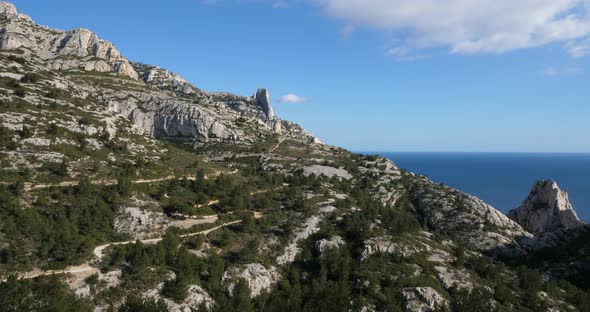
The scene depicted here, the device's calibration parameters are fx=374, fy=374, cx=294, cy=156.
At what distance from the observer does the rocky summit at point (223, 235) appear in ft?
152

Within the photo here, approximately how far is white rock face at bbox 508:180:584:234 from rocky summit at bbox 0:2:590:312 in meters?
0.57

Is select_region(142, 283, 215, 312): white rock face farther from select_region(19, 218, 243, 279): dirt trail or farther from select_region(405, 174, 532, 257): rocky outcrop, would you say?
select_region(405, 174, 532, 257): rocky outcrop

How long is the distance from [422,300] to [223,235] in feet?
104

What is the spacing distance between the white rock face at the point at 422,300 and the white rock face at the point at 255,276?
19435mm

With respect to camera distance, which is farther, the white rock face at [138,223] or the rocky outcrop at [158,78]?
the rocky outcrop at [158,78]

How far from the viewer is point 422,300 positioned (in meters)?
54.5

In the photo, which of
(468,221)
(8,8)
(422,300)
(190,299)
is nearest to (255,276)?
(190,299)

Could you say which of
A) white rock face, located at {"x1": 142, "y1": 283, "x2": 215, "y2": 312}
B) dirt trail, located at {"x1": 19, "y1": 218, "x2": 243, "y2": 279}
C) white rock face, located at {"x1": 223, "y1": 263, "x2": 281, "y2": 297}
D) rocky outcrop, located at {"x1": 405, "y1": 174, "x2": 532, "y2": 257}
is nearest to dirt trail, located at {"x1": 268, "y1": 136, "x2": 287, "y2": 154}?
rocky outcrop, located at {"x1": 405, "y1": 174, "x2": 532, "y2": 257}

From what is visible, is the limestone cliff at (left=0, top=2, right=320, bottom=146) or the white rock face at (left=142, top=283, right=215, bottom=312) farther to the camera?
the limestone cliff at (left=0, top=2, right=320, bottom=146)

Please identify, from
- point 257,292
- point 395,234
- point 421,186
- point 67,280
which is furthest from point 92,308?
point 421,186

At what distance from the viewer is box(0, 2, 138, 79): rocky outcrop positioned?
139100 millimetres

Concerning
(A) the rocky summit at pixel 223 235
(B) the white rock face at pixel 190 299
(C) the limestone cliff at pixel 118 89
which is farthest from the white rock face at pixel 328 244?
(C) the limestone cliff at pixel 118 89

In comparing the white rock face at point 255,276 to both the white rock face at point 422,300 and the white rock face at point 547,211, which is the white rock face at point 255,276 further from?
the white rock face at point 547,211

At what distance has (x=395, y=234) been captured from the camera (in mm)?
72750
